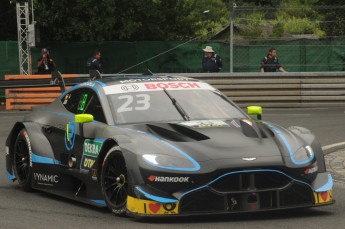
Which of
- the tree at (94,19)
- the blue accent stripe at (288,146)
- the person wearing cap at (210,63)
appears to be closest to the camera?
the blue accent stripe at (288,146)

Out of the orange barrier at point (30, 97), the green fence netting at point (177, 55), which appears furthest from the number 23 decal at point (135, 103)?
the green fence netting at point (177, 55)

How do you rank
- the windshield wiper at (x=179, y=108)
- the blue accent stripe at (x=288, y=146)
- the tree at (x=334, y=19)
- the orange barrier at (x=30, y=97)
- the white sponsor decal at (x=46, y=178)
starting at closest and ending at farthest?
the blue accent stripe at (x=288, y=146), the windshield wiper at (x=179, y=108), the white sponsor decal at (x=46, y=178), the orange barrier at (x=30, y=97), the tree at (x=334, y=19)

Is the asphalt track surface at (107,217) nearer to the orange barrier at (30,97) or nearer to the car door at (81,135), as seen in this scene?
the car door at (81,135)

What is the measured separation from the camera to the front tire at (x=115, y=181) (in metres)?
8.38

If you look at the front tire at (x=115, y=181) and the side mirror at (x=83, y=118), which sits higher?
the side mirror at (x=83, y=118)

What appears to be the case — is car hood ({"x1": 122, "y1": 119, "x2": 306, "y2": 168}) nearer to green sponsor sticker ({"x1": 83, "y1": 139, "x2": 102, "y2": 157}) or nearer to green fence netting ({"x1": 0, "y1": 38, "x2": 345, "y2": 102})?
green sponsor sticker ({"x1": 83, "y1": 139, "x2": 102, "y2": 157})

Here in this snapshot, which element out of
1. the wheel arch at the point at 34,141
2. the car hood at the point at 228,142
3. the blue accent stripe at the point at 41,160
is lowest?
the blue accent stripe at the point at 41,160

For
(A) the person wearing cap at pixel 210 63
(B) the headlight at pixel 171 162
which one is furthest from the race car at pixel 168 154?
(A) the person wearing cap at pixel 210 63

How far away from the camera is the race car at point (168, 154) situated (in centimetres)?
804

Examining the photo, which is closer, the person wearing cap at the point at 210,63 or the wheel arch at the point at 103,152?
the wheel arch at the point at 103,152

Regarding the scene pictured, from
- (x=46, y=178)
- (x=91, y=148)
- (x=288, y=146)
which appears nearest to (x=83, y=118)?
(x=91, y=148)

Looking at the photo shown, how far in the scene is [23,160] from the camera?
10.6m

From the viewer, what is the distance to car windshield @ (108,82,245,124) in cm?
919

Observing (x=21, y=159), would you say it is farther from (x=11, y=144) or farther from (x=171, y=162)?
(x=171, y=162)
